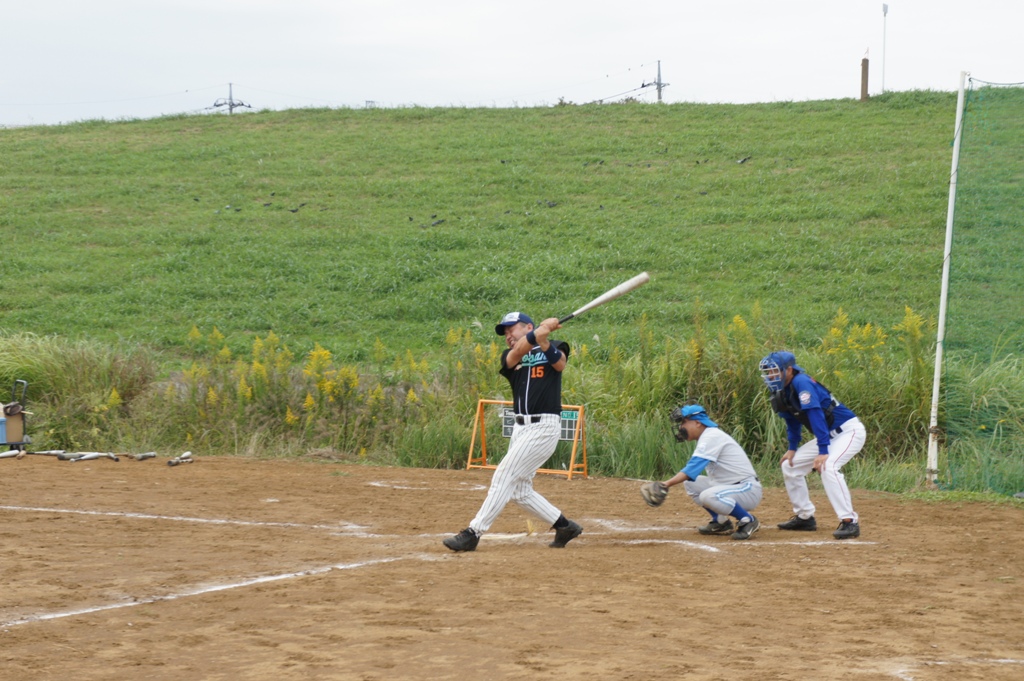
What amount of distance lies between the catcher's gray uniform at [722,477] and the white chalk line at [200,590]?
2.40 meters

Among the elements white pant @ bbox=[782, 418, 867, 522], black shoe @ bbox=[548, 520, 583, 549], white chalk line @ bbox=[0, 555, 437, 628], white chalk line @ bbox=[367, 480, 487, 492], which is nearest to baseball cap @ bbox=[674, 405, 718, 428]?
white pant @ bbox=[782, 418, 867, 522]

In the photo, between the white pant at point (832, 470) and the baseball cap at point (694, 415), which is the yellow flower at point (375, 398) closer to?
the baseball cap at point (694, 415)

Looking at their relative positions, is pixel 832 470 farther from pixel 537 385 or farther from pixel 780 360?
pixel 537 385

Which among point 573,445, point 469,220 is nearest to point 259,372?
point 573,445

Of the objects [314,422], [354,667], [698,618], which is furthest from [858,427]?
[314,422]

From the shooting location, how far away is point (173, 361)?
20578 millimetres

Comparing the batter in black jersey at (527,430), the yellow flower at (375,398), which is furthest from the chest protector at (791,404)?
the yellow flower at (375,398)

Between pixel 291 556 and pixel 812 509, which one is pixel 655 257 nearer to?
pixel 812 509

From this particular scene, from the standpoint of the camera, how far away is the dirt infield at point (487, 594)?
5457mm

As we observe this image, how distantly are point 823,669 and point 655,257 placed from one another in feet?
68.0

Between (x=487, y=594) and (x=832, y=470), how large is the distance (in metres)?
3.55

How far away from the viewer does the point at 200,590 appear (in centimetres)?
696

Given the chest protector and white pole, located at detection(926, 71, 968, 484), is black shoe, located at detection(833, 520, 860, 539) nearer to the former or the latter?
the chest protector

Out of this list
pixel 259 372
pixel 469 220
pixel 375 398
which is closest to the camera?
pixel 375 398
